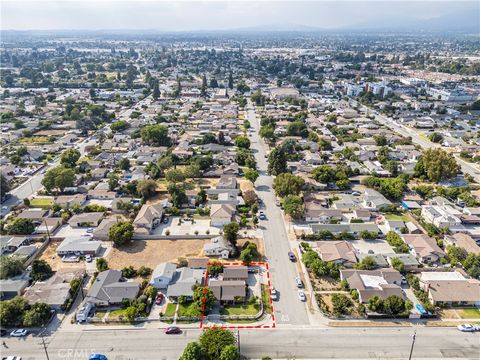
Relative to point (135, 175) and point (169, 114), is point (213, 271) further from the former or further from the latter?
point (169, 114)

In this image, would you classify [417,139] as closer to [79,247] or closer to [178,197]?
[178,197]

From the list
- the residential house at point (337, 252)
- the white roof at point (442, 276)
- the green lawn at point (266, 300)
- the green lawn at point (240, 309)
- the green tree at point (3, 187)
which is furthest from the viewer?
the green tree at point (3, 187)

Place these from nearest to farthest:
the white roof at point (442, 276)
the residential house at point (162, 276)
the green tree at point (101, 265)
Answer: the residential house at point (162, 276) → the white roof at point (442, 276) → the green tree at point (101, 265)

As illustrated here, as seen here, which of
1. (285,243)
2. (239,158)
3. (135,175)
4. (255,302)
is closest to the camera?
(255,302)

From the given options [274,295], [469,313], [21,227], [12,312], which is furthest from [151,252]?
[469,313]

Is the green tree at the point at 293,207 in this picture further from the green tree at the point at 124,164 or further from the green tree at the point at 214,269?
the green tree at the point at 124,164

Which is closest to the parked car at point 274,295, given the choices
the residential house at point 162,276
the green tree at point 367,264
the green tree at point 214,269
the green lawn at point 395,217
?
the green tree at point 214,269

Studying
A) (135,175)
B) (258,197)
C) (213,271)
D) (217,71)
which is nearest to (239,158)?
(258,197)

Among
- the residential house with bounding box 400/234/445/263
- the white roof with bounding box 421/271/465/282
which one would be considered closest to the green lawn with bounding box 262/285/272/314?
the white roof with bounding box 421/271/465/282
